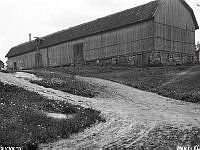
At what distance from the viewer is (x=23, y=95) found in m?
17.4

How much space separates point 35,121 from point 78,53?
40.0m

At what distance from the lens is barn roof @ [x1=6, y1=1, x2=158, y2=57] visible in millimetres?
43625

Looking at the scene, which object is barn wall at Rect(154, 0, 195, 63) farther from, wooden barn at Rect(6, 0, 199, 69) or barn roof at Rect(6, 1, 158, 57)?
barn roof at Rect(6, 1, 158, 57)

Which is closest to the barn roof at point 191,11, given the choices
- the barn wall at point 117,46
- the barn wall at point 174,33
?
the barn wall at point 174,33

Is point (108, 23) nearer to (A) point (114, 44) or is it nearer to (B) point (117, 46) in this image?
(A) point (114, 44)

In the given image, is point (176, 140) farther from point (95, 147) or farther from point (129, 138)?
point (95, 147)

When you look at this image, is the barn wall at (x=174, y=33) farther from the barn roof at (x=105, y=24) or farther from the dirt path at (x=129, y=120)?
the dirt path at (x=129, y=120)

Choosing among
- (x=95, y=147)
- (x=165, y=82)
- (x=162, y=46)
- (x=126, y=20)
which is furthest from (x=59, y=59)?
(x=95, y=147)

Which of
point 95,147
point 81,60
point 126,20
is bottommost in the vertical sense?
point 95,147

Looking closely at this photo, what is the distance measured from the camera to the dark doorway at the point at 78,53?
51.6m

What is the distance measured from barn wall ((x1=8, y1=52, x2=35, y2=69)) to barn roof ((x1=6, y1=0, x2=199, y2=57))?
1727 millimetres

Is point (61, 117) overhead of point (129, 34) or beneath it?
beneath

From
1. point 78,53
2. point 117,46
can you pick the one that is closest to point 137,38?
point 117,46

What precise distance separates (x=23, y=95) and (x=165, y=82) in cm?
1488
